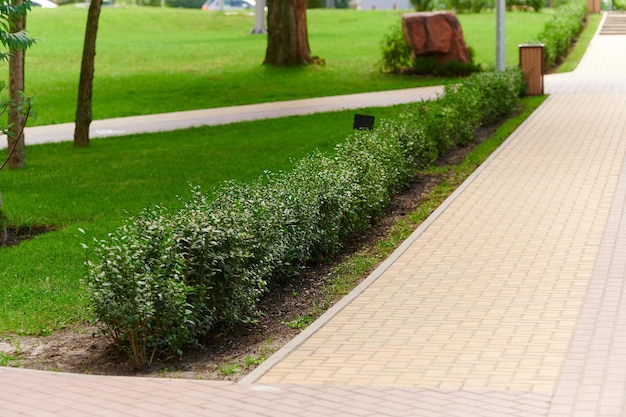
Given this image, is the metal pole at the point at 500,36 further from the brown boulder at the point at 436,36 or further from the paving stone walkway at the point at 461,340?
the paving stone walkway at the point at 461,340

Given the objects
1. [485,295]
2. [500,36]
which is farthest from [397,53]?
[485,295]

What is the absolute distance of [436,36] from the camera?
30328mm

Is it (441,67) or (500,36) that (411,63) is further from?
(500,36)

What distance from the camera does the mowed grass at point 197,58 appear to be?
27234 mm

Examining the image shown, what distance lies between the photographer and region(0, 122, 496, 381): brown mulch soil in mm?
7730

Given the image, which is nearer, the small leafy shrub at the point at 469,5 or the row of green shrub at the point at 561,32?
the row of green shrub at the point at 561,32

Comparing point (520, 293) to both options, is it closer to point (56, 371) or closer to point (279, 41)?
point (56, 371)

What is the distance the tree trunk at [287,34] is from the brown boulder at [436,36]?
3.79 metres

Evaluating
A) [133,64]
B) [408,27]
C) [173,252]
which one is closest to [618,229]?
[173,252]

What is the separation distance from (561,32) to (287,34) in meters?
8.75

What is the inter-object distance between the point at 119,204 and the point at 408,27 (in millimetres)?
18183

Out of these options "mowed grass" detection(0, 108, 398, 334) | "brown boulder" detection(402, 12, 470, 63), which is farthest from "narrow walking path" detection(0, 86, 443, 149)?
"brown boulder" detection(402, 12, 470, 63)

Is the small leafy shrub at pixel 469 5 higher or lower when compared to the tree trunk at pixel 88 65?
lower

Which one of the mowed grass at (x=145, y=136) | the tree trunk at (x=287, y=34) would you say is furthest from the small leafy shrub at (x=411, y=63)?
the tree trunk at (x=287, y=34)
